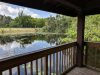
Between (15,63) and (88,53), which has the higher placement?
(15,63)

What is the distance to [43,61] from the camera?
2969mm

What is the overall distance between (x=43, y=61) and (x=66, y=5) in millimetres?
1793

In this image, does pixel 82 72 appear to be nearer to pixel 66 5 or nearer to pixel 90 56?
pixel 90 56

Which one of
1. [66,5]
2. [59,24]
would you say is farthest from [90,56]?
[59,24]

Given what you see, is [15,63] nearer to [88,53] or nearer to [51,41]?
[88,53]

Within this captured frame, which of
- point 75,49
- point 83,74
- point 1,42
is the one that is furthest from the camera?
point 1,42

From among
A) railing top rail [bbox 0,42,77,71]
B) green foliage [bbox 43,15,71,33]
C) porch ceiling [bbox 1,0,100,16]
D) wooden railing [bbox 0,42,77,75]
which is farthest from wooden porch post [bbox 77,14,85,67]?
green foliage [bbox 43,15,71,33]

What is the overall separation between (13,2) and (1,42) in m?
13.6

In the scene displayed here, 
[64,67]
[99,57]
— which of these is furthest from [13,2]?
[99,57]

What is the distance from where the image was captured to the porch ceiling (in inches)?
116

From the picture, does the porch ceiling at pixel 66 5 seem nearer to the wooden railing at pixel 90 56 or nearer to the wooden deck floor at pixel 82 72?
the wooden railing at pixel 90 56

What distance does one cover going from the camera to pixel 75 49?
14.1 feet

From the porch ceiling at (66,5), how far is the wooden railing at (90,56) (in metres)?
1.16

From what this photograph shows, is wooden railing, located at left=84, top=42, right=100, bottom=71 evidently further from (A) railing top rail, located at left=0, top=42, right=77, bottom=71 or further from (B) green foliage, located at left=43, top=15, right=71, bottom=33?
(B) green foliage, located at left=43, top=15, right=71, bottom=33
